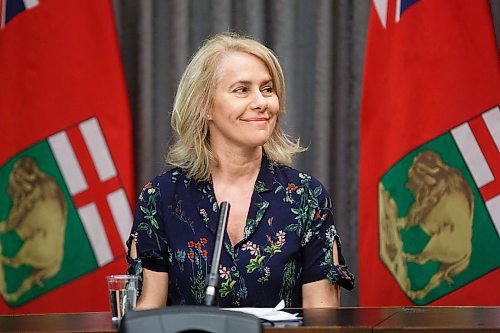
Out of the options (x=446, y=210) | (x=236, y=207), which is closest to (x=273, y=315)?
(x=236, y=207)

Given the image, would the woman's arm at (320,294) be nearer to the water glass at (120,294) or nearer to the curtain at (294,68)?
the water glass at (120,294)

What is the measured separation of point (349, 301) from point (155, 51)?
4.09 feet

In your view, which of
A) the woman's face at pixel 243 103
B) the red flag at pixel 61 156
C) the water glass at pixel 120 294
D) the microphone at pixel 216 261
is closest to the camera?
the microphone at pixel 216 261

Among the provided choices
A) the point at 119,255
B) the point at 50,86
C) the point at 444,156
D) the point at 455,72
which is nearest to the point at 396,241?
the point at 444,156

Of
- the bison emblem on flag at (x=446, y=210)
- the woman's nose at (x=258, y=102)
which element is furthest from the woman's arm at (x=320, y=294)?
the bison emblem on flag at (x=446, y=210)

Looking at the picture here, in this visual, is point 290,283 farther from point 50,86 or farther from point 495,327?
point 50,86

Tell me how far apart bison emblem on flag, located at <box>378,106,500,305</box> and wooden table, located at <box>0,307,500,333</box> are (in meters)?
0.99

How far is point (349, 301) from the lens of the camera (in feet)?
12.8

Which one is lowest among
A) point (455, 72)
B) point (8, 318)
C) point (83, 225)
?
point (8, 318)

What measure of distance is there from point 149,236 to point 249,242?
12.2 inches

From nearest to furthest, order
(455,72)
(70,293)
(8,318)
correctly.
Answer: (8,318)
(455,72)
(70,293)

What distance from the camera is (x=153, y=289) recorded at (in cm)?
294

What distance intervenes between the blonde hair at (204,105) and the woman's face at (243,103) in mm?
23

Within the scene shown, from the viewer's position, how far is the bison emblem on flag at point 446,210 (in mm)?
3512
